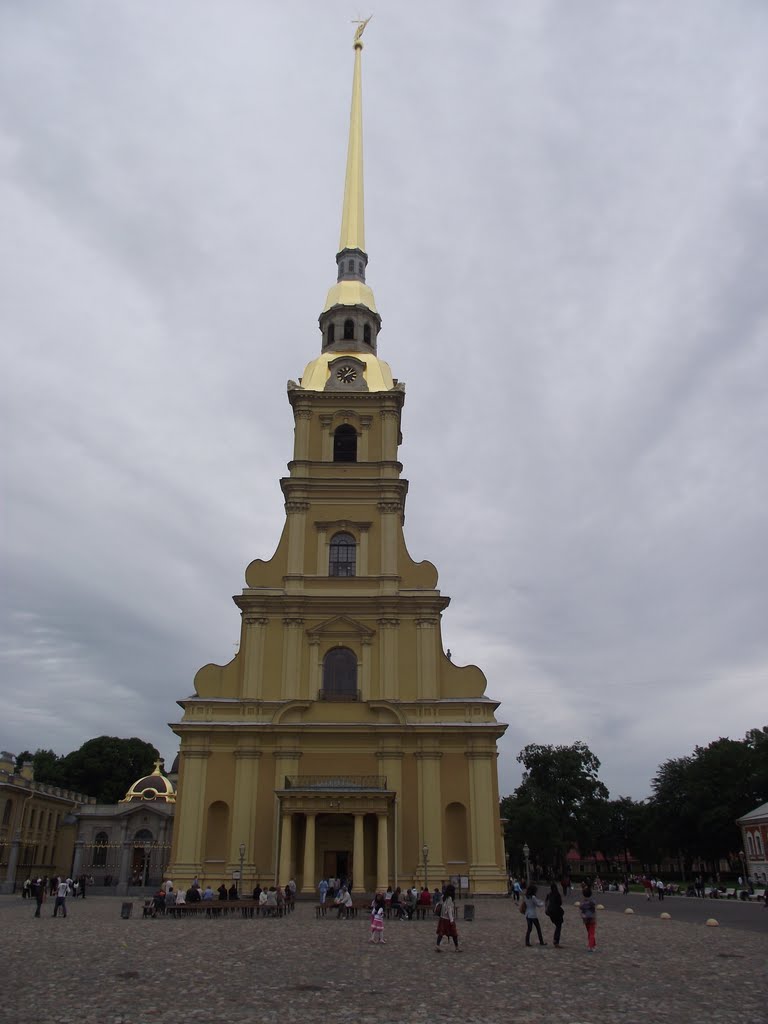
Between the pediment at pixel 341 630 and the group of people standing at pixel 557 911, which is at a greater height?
the pediment at pixel 341 630

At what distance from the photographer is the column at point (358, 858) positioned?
105ft

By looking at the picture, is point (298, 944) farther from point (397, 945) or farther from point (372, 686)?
point (372, 686)

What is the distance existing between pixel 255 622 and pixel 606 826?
175 ft

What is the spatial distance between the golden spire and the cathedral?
1732 centimetres

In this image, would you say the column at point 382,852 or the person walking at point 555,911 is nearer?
the person walking at point 555,911

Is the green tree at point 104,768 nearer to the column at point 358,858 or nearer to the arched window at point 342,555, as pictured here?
the arched window at point 342,555

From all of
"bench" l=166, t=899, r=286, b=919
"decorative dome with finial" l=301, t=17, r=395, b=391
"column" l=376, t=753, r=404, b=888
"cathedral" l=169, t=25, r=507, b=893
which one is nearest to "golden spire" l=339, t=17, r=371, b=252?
"decorative dome with finial" l=301, t=17, r=395, b=391

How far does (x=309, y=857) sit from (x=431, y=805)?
5624mm

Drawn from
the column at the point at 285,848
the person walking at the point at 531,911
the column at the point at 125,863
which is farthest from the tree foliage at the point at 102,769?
the person walking at the point at 531,911

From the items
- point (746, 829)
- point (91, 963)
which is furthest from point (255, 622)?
point (746, 829)

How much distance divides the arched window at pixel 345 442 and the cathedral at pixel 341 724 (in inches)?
30.4

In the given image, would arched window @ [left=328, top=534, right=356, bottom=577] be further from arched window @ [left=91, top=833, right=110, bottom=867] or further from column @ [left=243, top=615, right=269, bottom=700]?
arched window @ [left=91, top=833, right=110, bottom=867]

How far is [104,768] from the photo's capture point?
254 ft

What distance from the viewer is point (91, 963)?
14.2m
